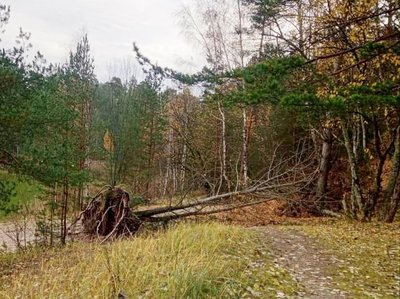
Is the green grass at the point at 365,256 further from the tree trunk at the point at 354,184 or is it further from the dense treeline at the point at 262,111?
the dense treeline at the point at 262,111

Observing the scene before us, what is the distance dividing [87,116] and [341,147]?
429 inches

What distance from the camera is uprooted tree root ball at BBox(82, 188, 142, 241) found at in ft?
32.0

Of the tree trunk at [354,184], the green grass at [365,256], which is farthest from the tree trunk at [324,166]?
the green grass at [365,256]

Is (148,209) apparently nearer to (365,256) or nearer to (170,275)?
(365,256)

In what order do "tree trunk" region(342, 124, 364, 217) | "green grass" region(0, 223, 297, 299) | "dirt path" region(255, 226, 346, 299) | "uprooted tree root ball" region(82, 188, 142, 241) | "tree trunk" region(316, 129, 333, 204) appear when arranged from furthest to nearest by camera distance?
"tree trunk" region(316, 129, 333, 204) → "tree trunk" region(342, 124, 364, 217) → "uprooted tree root ball" region(82, 188, 142, 241) → "dirt path" region(255, 226, 346, 299) → "green grass" region(0, 223, 297, 299)

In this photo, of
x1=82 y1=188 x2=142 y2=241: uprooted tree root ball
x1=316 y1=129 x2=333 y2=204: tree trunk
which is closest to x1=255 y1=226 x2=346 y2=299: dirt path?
x1=82 y1=188 x2=142 y2=241: uprooted tree root ball

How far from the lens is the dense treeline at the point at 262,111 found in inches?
265

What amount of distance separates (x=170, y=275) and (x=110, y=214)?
615cm

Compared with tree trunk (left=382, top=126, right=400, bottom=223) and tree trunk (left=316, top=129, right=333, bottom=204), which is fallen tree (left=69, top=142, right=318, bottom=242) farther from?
tree trunk (left=382, top=126, right=400, bottom=223)

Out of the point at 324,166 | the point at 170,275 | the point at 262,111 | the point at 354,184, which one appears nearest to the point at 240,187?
the point at 324,166

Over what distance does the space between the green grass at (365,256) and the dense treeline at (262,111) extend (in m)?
2.07

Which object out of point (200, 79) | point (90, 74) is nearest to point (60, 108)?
point (200, 79)

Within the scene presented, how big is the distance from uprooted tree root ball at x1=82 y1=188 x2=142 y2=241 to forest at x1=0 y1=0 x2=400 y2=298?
1.5 inches

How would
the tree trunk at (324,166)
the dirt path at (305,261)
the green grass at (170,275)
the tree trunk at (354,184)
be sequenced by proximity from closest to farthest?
the green grass at (170,275)
the dirt path at (305,261)
the tree trunk at (354,184)
the tree trunk at (324,166)
